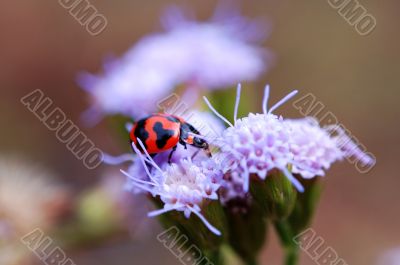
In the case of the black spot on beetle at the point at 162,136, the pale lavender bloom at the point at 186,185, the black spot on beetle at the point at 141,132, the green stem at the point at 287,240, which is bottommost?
the green stem at the point at 287,240

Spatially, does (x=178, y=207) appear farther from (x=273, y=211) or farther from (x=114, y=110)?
(x=114, y=110)

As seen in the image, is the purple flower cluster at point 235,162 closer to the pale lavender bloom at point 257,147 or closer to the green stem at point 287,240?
the pale lavender bloom at point 257,147

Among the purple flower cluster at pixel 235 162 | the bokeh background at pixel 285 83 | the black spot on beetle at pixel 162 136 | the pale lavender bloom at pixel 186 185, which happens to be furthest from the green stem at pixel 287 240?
the bokeh background at pixel 285 83

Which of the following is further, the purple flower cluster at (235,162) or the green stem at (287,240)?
the green stem at (287,240)

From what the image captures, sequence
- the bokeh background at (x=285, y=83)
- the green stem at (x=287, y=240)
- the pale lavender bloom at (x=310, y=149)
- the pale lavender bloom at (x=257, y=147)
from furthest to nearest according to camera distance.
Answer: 1. the bokeh background at (x=285, y=83)
2. the green stem at (x=287, y=240)
3. the pale lavender bloom at (x=310, y=149)
4. the pale lavender bloom at (x=257, y=147)

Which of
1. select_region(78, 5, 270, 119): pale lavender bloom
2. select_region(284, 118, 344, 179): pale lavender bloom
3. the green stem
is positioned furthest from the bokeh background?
select_region(284, 118, 344, 179): pale lavender bloom

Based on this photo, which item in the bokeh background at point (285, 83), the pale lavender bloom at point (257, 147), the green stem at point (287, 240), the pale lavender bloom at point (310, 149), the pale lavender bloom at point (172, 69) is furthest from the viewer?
the bokeh background at point (285, 83)

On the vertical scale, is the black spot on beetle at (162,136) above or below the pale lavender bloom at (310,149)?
above

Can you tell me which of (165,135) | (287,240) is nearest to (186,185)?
(165,135)

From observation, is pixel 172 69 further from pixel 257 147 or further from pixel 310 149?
pixel 257 147
